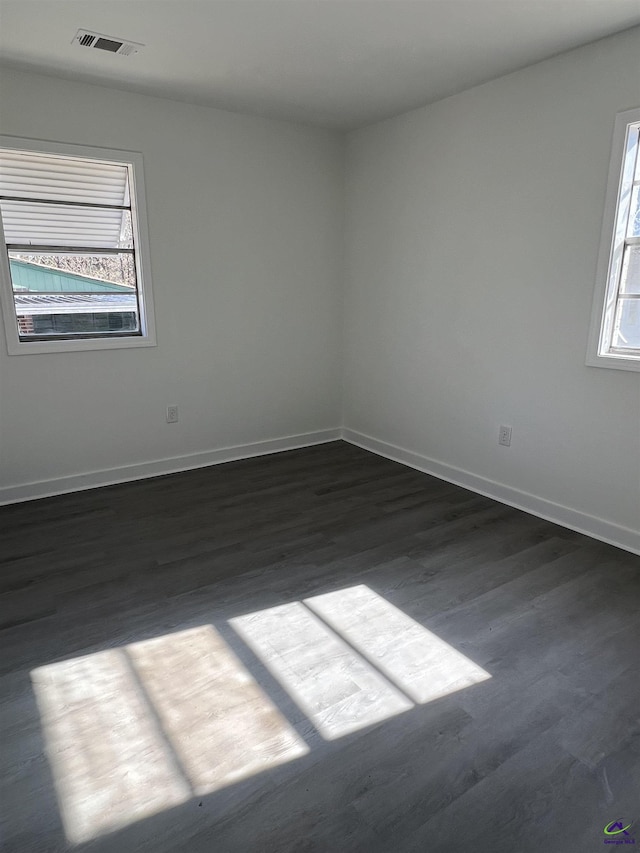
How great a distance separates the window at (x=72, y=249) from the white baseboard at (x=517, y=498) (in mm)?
2041

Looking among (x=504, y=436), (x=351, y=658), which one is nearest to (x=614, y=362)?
(x=504, y=436)

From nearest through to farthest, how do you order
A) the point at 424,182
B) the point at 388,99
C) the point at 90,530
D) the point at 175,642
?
the point at 175,642
the point at 90,530
the point at 388,99
the point at 424,182

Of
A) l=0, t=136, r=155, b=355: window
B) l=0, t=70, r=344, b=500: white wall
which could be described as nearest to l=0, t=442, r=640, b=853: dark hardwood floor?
l=0, t=70, r=344, b=500: white wall

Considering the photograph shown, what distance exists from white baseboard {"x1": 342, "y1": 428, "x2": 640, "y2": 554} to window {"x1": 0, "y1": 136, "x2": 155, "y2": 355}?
204 centimetres

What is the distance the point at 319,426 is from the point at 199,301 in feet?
5.03

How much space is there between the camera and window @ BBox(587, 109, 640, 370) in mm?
2670

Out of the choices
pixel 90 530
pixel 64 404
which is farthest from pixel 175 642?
pixel 64 404

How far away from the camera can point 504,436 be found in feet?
11.4

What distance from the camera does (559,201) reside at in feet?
9.73

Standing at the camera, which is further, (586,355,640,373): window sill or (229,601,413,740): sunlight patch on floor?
(586,355,640,373): window sill

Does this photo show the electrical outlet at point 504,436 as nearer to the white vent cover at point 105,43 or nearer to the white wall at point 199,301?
the white wall at point 199,301

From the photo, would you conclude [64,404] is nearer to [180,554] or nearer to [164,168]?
[180,554]

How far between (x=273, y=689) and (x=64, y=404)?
2.48 meters

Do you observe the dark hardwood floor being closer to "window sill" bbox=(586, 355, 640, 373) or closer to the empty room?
the empty room
